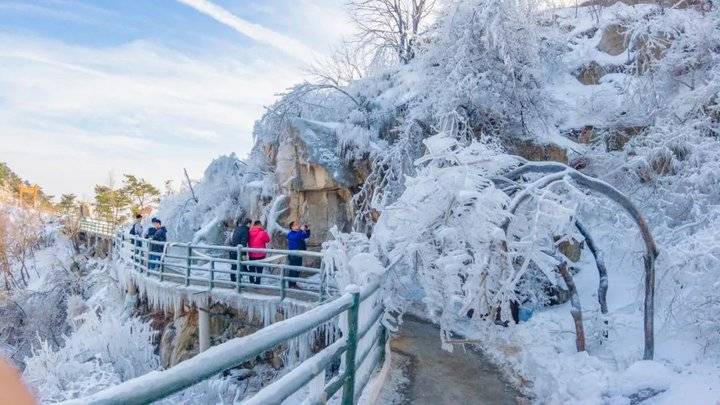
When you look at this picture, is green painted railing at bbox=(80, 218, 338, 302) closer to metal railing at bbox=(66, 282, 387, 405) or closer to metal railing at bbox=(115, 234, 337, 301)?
metal railing at bbox=(115, 234, 337, 301)

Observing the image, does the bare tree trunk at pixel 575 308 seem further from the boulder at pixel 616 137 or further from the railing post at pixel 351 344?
the boulder at pixel 616 137

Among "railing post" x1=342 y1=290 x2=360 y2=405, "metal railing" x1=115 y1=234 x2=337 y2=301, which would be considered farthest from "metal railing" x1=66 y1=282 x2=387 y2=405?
"metal railing" x1=115 y1=234 x2=337 y2=301

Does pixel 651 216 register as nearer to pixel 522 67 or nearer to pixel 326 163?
pixel 522 67

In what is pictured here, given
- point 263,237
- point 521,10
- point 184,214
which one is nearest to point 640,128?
point 521,10

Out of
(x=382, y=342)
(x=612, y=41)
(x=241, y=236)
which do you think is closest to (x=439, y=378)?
(x=382, y=342)

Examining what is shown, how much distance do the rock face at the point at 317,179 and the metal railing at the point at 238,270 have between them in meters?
1.55

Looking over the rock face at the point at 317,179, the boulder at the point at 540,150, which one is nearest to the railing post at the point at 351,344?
the boulder at the point at 540,150

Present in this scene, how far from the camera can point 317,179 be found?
16703 millimetres

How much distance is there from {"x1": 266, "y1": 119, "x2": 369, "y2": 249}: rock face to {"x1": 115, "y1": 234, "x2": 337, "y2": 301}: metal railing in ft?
5.09

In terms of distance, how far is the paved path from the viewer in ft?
17.7

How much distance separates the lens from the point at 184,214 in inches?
882

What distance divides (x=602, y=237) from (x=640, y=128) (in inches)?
171

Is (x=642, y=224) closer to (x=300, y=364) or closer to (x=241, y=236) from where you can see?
(x=300, y=364)

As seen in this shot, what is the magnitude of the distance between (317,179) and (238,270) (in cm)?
576
